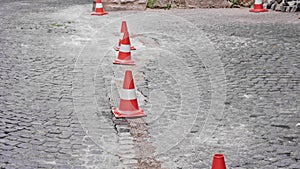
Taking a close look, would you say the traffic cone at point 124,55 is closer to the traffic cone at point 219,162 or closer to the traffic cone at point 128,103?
the traffic cone at point 128,103

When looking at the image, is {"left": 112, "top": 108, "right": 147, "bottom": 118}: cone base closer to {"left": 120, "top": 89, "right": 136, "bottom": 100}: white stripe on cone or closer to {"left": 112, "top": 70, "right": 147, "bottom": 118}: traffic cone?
{"left": 112, "top": 70, "right": 147, "bottom": 118}: traffic cone

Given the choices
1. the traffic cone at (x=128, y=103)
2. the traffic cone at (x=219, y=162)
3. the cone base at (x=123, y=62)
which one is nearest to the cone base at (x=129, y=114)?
the traffic cone at (x=128, y=103)

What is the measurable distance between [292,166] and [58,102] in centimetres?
312

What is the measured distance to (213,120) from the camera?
20.0 feet

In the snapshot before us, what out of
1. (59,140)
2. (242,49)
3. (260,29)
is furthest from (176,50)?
(59,140)

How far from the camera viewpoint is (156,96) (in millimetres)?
7051

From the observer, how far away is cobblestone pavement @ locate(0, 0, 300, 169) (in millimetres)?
5078

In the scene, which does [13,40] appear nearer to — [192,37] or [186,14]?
[192,37]

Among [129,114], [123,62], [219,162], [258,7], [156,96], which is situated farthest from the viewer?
[258,7]

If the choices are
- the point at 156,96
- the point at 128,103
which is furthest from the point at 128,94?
the point at 156,96

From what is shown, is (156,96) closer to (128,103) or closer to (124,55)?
(128,103)

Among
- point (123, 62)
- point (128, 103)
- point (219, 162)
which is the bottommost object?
point (123, 62)

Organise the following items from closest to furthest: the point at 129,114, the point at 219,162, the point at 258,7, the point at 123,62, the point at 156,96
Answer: the point at 219,162 → the point at 129,114 → the point at 156,96 → the point at 123,62 → the point at 258,7

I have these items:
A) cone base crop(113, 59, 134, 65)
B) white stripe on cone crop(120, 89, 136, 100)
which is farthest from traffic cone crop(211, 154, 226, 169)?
Result: cone base crop(113, 59, 134, 65)
